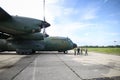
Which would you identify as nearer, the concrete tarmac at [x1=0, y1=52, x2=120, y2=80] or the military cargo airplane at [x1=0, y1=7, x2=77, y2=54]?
the concrete tarmac at [x1=0, y1=52, x2=120, y2=80]

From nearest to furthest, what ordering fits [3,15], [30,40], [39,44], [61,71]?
[61,71], [3,15], [30,40], [39,44]

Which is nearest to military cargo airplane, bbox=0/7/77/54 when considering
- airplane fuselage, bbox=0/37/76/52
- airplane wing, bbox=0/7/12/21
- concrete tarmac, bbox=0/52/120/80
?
airplane fuselage, bbox=0/37/76/52

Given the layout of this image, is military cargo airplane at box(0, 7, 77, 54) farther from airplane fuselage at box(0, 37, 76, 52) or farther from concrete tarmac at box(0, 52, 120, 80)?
concrete tarmac at box(0, 52, 120, 80)

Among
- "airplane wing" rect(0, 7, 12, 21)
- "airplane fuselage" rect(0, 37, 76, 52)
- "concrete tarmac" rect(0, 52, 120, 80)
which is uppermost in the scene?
"airplane wing" rect(0, 7, 12, 21)

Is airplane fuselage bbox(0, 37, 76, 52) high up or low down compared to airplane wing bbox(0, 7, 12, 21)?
down

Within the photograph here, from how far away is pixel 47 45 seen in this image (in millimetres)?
30344

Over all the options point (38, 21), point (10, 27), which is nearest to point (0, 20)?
point (10, 27)

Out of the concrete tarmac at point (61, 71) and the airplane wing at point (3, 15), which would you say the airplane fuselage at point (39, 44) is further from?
the airplane wing at point (3, 15)

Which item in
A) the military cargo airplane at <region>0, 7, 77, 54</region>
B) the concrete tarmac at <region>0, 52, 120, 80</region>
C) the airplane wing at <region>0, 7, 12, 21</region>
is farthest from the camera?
the military cargo airplane at <region>0, 7, 77, 54</region>

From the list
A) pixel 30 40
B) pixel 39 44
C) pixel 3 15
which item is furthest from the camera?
pixel 39 44

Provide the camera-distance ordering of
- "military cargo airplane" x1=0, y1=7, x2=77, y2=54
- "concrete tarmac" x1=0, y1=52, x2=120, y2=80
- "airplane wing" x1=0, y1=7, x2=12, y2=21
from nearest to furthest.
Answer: "concrete tarmac" x1=0, y1=52, x2=120, y2=80 < "airplane wing" x1=0, y1=7, x2=12, y2=21 < "military cargo airplane" x1=0, y1=7, x2=77, y2=54

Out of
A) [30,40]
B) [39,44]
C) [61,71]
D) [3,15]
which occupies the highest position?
[3,15]

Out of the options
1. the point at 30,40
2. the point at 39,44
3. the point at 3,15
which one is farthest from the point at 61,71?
the point at 39,44

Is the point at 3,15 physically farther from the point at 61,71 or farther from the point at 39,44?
the point at 39,44
